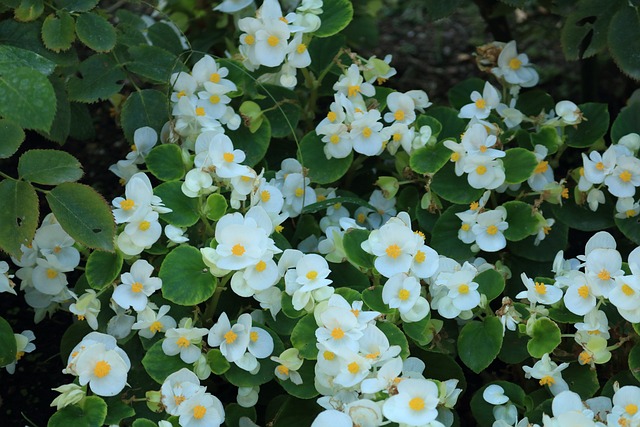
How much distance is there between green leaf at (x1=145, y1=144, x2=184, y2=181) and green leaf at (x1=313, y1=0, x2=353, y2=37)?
13.1 inches

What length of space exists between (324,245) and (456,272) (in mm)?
239

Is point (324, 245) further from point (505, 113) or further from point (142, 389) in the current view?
point (505, 113)

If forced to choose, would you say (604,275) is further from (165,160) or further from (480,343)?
(165,160)

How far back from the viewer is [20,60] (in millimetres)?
1265

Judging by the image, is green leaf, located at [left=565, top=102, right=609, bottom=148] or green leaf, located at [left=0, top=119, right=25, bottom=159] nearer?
green leaf, located at [left=0, top=119, right=25, bottom=159]

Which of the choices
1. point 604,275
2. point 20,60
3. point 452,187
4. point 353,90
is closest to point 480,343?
point 604,275

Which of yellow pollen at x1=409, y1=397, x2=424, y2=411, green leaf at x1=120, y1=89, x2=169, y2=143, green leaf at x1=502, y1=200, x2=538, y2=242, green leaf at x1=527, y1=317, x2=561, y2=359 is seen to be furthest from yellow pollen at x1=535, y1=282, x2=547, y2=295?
green leaf at x1=120, y1=89, x2=169, y2=143

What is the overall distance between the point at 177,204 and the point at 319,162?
1.02ft

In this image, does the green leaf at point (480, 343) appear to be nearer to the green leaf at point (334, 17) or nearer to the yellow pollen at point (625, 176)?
the yellow pollen at point (625, 176)

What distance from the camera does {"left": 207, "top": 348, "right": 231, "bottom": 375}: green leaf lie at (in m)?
1.27

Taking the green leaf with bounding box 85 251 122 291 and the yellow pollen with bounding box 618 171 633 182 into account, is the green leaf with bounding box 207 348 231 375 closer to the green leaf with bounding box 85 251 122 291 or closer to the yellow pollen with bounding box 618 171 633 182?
the green leaf with bounding box 85 251 122 291

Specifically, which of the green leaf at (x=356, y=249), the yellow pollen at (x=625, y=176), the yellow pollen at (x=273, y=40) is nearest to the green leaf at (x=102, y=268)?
the green leaf at (x=356, y=249)

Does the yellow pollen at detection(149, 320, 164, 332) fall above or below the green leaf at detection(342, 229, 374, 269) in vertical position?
below

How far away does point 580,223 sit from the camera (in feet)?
5.12
